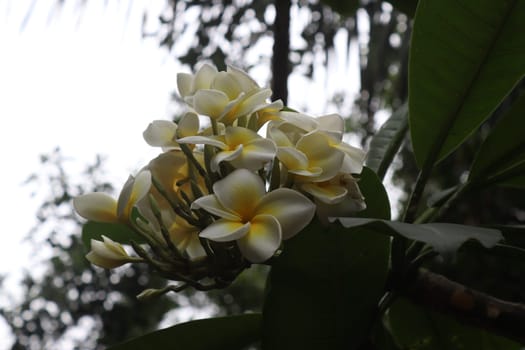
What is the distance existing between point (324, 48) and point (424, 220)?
136 centimetres

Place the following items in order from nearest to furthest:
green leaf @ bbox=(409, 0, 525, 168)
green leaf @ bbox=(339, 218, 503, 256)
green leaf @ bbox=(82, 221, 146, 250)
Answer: green leaf @ bbox=(339, 218, 503, 256), green leaf @ bbox=(409, 0, 525, 168), green leaf @ bbox=(82, 221, 146, 250)

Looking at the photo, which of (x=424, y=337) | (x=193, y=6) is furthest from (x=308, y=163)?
(x=193, y=6)

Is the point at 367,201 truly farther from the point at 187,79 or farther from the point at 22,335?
the point at 22,335

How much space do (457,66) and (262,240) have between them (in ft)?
1.29

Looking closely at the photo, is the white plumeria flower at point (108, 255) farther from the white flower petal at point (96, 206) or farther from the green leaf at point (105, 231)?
the green leaf at point (105, 231)

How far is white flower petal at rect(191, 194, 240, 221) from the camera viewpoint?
0.53m

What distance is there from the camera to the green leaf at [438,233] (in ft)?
1.66

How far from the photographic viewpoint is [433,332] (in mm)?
914

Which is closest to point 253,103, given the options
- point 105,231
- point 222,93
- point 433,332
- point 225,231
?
point 222,93

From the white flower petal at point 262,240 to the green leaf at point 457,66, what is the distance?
1.10ft

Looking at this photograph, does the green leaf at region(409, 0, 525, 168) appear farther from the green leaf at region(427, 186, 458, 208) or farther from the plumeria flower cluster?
the plumeria flower cluster

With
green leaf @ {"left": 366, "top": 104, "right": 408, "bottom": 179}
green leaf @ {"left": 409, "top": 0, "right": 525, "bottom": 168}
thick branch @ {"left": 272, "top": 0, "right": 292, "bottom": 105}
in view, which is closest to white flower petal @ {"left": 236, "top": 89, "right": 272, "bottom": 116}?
green leaf @ {"left": 409, "top": 0, "right": 525, "bottom": 168}

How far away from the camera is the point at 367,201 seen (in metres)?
0.70

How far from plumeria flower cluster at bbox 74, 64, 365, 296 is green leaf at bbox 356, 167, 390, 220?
0.08m
